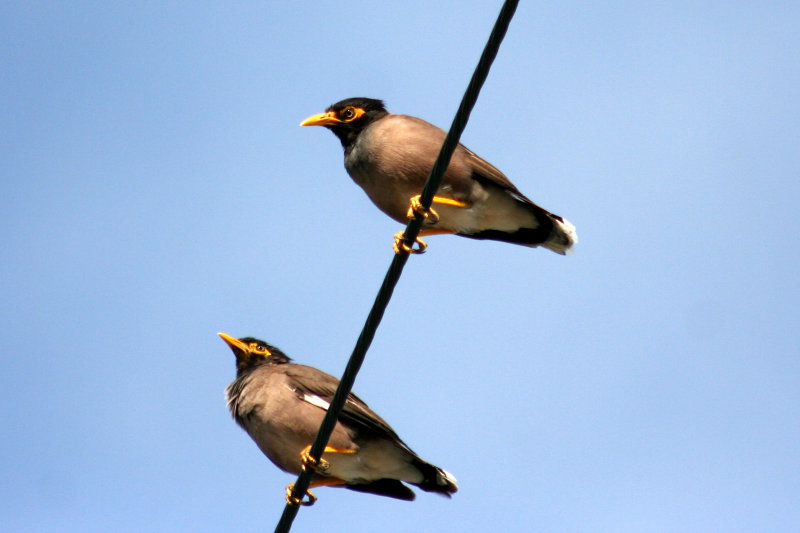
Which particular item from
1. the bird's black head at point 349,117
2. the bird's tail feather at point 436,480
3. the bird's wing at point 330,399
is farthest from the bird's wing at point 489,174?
the bird's tail feather at point 436,480

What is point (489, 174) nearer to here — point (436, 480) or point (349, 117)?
point (349, 117)

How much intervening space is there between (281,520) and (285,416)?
162 centimetres

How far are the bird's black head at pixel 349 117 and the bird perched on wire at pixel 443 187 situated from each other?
2 centimetres

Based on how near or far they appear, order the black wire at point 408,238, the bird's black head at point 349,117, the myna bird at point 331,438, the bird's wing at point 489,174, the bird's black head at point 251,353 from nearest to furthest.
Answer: the black wire at point 408,238
the myna bird at point 331,438
the bird's wing at point 489,174
the bird's black head at point 349,117
the bird's black head at point 251,353

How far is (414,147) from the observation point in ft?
22.3

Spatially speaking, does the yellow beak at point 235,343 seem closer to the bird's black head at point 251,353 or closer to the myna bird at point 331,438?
the bird's black head at point 251,353

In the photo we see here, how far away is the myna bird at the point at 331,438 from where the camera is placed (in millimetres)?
6773

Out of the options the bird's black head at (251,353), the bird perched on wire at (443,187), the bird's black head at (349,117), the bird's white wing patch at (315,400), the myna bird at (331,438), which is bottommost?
the myna bird at (331,438)

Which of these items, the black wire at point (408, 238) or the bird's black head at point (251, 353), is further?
the bird's black head at point (251, 353)

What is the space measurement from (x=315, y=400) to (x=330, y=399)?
0.13m

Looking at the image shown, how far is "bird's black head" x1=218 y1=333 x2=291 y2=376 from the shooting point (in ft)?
26.4

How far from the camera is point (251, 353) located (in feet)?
26.5

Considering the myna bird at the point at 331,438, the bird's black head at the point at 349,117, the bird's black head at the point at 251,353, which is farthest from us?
the bird's black head at the point at 251,353

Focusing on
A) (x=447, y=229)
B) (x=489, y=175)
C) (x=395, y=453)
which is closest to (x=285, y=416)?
(x=395, y=453)
